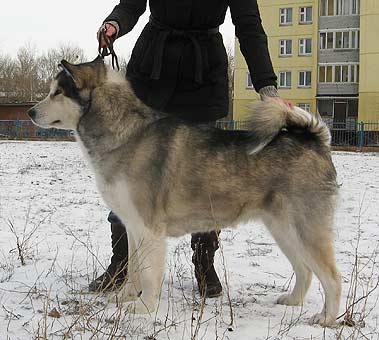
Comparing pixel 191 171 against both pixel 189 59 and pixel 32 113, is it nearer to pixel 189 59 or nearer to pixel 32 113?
pixel 189 59

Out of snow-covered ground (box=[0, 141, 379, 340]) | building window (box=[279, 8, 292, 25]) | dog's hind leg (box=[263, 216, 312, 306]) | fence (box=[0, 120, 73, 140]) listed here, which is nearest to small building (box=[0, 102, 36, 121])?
fence (box=[0, 120, 73, 140])

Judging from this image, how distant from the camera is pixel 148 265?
368 cm

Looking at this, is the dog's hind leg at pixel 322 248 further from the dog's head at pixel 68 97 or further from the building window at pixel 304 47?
the building window at pixel 304 47

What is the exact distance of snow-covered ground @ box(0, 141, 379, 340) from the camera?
329 centimetres

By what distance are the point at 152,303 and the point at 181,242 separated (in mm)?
2098

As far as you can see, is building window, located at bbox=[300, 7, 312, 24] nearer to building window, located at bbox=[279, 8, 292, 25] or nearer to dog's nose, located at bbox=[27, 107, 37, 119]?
building window, located at bbox=[279, 8, 292, 25]

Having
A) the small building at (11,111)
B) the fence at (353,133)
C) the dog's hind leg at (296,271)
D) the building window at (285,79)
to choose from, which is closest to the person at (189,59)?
the dog's hind leg at (296,271)

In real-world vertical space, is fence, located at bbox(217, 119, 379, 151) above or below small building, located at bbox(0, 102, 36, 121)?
below

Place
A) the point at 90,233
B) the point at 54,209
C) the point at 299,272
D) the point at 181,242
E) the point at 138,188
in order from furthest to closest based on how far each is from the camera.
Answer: the point at 54,209 < the point at 90,233 < the point at 181,242 < the point at 299,272 < the point at 138,188

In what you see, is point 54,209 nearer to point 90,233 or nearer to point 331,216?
point 90,233

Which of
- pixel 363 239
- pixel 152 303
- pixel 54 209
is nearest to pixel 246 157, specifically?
pixel 152 303

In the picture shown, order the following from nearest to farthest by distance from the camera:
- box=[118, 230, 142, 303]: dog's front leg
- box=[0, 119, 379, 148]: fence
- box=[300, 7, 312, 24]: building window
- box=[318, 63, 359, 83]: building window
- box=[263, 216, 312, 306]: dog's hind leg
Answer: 1. box=[118, 230, 142, 303]: dog's front leg
2. box=[263, 216, 312, 306]: dog's hind leg
3. box=[0, 119, 379, 148]: fence
4. box=[318, 63, 359, 83]: building window
5. box=[300, 7, 312, 24]: building window

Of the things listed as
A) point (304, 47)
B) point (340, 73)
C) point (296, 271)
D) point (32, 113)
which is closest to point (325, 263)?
point (296, 271)

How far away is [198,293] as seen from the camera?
14.0 ft
